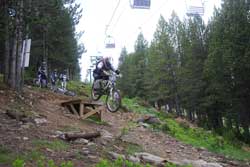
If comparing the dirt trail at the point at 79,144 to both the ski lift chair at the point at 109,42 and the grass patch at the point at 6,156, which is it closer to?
the grass patch at the point at 6,156

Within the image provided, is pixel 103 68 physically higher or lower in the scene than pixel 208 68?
lower

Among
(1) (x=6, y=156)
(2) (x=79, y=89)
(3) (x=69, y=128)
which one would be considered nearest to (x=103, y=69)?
(3) (x=69, y=128)

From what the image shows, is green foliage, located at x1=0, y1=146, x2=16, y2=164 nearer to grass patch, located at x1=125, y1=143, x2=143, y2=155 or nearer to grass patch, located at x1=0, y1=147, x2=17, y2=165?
grass patch, located at x1=0, y1=147, x2=17, y2=165

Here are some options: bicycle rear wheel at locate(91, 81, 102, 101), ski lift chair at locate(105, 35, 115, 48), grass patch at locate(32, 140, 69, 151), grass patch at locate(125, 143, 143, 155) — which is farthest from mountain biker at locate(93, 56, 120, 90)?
ski lift chair at locate(105, 35, 115, 48)

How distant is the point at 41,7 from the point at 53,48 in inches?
964

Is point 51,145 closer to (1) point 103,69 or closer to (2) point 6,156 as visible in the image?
(2) point 6,156

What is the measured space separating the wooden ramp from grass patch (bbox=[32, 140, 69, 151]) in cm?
486

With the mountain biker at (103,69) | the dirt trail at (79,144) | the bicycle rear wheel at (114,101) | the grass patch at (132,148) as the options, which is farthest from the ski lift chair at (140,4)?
the grass patch at (132,148)

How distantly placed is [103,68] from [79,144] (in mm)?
6040

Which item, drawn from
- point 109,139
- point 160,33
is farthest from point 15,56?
point 160,33

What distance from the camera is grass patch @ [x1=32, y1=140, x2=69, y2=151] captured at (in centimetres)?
795

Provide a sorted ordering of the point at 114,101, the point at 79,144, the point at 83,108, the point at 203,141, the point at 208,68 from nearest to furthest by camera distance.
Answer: the point at 79,144 → the point at 83,108 → the point at 114,101 → the point at 203,141 → the point at 208,68

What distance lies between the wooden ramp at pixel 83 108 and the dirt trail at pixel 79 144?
1.12 feet

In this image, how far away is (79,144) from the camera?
8.82 m
